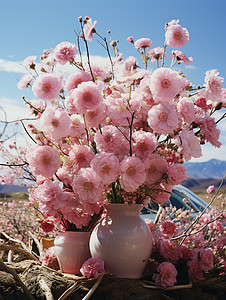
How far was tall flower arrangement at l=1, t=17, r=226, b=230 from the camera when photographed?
101 cm

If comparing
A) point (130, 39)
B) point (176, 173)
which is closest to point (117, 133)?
point (176, 173)

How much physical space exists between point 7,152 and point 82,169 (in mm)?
3081

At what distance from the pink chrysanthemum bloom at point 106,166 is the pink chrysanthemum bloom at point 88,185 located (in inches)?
1.2

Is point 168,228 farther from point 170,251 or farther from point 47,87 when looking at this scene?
point 47,87

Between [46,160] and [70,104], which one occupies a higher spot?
[70,104]

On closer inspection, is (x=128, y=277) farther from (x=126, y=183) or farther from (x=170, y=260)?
(x=126, y=183)

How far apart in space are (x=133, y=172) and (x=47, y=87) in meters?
0.40

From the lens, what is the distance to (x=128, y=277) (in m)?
1.12

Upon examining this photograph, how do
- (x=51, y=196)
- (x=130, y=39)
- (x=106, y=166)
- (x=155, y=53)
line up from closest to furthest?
(x=106, y=166) → (x=51, y=196) → (x=155, y=53) → (x=130, y=39)

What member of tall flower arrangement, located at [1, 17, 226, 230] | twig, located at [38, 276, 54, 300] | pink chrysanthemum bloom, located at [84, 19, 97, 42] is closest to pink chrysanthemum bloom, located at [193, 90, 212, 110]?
tall flower arrangement, located at [1, 17, 226, 230]

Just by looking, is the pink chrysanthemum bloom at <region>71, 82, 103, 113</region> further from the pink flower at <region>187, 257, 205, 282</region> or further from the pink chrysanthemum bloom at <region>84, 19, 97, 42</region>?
the pink flower at <region>187, 257, 205, 282</region>

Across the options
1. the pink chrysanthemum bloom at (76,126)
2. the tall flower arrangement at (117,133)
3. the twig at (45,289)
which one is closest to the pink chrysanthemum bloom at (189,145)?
the tall flower arrangement at (117,133)

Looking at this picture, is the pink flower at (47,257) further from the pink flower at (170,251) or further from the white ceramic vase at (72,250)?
the pink flower at (170,251)

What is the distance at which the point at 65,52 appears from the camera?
121cm
